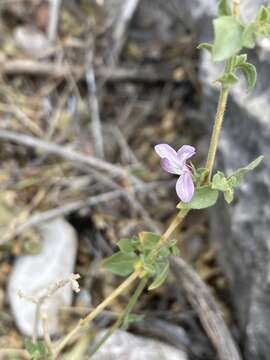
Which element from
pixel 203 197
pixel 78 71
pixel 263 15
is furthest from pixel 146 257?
pixel 78 71

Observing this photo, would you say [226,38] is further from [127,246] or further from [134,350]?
[134,350]

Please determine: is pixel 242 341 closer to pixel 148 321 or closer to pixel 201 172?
pixel 148 321

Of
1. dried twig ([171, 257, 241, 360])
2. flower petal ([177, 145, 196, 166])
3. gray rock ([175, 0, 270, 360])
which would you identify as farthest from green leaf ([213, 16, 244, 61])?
dried twig ([171, 257, 241, 360])

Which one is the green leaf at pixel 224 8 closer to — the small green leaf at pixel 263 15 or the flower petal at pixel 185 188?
the small green leaf at pixel 263 15

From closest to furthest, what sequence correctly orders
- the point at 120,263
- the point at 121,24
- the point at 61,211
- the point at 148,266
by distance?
the point at 148,266 → the point at 120,263 → the point at 61,211 → the point at 121,24

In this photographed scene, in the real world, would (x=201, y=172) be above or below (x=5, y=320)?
above

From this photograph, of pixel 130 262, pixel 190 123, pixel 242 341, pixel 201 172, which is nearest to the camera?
pixel 201 172

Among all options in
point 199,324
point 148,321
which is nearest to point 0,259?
point 148,321

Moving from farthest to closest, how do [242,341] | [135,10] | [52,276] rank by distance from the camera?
[135,10] < [52,276] < [242,341]
